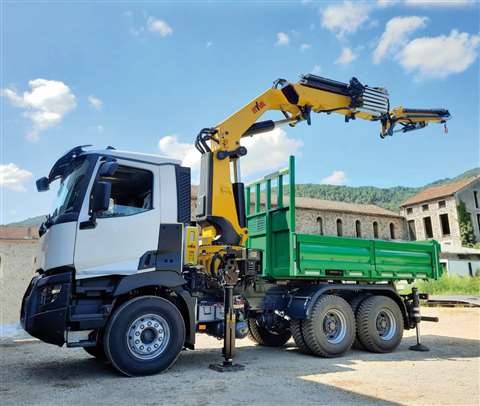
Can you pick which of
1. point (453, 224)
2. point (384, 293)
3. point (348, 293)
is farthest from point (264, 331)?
point (453, 224)

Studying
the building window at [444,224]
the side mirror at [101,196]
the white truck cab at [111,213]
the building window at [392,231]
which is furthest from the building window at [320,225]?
the side mirror at [101,196]

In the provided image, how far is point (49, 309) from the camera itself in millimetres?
5609

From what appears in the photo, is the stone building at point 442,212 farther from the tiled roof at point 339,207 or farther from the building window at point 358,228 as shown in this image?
the building window at point 358,228

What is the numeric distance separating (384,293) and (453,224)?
38.7m

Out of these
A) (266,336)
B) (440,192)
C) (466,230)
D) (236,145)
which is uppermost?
(440,192)

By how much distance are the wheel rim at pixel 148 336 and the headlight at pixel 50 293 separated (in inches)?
40.8

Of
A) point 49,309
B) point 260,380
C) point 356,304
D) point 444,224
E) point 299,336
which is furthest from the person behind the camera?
point 444,224

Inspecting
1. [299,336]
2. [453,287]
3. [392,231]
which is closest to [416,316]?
[299,336]

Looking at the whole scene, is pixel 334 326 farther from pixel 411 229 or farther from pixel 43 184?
pixel 411 229

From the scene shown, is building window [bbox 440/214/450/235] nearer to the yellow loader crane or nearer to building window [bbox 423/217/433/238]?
building window [bbox 423/217/433/238]

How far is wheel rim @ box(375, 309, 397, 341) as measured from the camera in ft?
28.1

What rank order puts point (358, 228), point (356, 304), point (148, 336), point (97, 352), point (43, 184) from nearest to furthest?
point (148, 336) < point (43, 184) < point (97, 352) < point (356, 304) < point (358, 228)

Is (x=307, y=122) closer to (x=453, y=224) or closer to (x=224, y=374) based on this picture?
(x=224, y=374)

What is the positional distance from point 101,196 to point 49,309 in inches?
61.8
